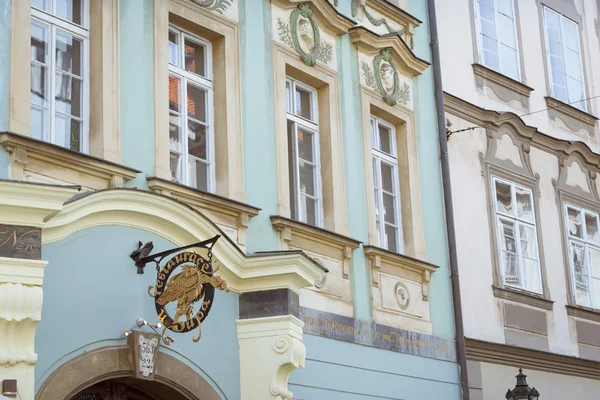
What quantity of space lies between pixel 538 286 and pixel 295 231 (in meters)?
5.18

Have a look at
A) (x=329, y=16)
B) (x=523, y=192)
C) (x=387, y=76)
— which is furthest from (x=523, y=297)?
(x=329, y=16)

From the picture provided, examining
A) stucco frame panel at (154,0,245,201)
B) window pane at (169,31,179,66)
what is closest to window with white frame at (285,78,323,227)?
stucco frame panel at (154,0,245,201)

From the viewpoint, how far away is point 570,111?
1748 cm

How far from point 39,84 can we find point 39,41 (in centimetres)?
35

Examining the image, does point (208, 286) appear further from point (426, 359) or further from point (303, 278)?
point (426, 359)

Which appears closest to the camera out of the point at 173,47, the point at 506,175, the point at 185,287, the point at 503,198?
the point at 185,287

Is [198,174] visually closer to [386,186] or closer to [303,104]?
[303,104]

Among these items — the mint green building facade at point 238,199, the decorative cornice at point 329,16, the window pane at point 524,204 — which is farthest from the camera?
the window pane at point 524,204

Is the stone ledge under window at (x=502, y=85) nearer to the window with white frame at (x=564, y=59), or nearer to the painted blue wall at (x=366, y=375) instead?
the window with white frame at (x=564, y=59)

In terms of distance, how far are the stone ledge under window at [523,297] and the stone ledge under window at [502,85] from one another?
2.63m

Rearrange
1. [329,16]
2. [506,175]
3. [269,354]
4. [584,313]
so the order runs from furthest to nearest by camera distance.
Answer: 1. [584,313]
2. [506,175]
3. [329,16]
4. [269,354]

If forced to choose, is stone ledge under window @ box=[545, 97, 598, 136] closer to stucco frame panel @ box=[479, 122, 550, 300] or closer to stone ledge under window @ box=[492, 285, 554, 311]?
stucco frame panel @ box=[479, 122, 550, 300]

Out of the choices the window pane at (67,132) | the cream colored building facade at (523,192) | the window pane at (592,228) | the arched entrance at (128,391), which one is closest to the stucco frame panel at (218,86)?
the window pane at (67,132)

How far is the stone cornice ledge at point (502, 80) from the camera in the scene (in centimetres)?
1551
